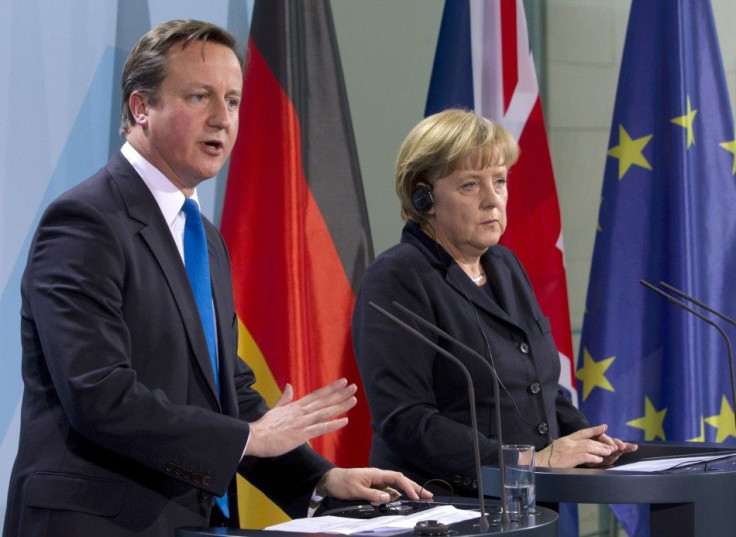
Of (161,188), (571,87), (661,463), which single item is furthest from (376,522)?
(571,87)

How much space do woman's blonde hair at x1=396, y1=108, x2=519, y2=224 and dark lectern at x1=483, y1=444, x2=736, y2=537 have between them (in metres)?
Answer: 0.76

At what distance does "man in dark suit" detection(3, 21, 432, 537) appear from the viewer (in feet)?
5.92

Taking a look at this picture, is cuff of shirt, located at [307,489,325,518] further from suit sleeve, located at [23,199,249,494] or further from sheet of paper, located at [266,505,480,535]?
suit sleeve, located at [23,199,249,494]

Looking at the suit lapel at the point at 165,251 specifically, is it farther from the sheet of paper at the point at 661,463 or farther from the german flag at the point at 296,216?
the german flag at the point at 296,216

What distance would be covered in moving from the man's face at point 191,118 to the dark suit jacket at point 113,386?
11 cm

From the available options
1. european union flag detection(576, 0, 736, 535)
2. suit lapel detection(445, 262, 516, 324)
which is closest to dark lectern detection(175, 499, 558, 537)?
suit lapel detection(445, 262, 516, 324)

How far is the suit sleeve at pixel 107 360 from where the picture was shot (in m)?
1.79

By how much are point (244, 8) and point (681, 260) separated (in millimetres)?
1639

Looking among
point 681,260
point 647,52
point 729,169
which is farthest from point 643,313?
point 647,52

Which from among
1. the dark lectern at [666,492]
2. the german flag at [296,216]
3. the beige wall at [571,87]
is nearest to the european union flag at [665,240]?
the beige wall at [571,87]

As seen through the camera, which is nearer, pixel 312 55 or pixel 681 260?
pixel 312 55

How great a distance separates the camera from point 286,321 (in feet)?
10.7

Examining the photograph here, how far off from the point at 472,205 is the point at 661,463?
75cm

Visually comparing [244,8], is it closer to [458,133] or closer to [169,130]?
[458,133]
